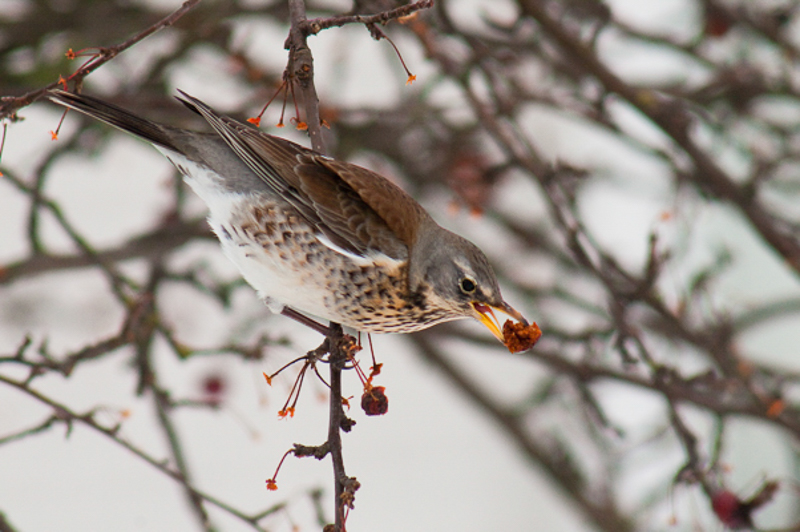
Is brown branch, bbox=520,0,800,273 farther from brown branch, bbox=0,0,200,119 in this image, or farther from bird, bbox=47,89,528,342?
brown branch, bbox=0,0,200,119

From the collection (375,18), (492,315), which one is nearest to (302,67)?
(375,18)

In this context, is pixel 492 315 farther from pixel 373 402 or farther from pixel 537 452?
pixel 537 452

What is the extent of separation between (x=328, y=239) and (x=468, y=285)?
35 centimetres

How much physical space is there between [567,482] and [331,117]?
1918 mm

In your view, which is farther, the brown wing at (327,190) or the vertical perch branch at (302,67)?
the brown wing at (327,190)

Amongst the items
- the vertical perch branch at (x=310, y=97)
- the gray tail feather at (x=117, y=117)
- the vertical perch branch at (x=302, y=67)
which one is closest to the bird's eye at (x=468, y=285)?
the vertical perch branch at (x=310, y=97)

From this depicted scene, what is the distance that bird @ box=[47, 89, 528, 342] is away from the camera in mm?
1744

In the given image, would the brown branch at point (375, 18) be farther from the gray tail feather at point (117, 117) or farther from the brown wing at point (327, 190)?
the gray tail feather at point (117, 117)

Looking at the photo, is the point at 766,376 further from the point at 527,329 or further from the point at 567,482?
the point at 527,329

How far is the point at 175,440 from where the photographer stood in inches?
96.0

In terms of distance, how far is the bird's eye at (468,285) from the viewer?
1737 millimetres

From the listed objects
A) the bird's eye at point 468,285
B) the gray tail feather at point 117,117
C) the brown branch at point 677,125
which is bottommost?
the bird's eye at point 468,285

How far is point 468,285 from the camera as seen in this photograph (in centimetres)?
174

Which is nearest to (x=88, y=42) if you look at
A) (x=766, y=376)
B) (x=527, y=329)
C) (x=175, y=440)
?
(x=175, y=440)
